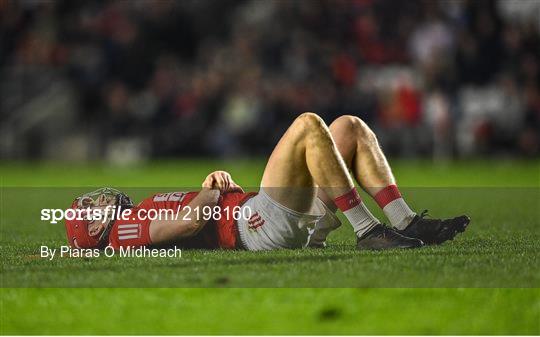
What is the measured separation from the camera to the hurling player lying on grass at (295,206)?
22.3 ft

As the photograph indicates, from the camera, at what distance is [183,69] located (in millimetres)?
25234

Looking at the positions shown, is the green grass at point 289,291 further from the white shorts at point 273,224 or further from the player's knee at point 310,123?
the player's knee at point 310,123

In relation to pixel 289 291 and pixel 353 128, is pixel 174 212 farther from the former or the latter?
pixel 289 291

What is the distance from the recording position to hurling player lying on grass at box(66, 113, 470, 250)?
6793 mm

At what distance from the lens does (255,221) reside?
275 inches

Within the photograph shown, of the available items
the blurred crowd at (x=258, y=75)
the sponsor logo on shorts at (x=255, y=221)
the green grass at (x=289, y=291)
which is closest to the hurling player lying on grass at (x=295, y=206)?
the sponsor logo on shorts at (x=255, y=221)

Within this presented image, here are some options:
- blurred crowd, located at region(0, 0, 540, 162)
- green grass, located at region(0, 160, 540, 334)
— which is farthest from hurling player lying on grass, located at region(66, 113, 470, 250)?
blurred crowd, located at region(0, 0, 540, 162)

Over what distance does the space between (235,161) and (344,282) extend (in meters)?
17.6

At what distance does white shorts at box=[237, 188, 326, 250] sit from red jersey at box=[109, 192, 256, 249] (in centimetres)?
8

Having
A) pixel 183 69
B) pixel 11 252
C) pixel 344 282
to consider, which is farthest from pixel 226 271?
pixel 183 69

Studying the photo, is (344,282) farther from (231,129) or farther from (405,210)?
(231,129)

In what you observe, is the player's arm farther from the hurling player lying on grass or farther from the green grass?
the green grass

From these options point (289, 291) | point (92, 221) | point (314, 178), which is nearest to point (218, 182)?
point (314, 178)

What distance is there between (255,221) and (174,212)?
21.5 inches
